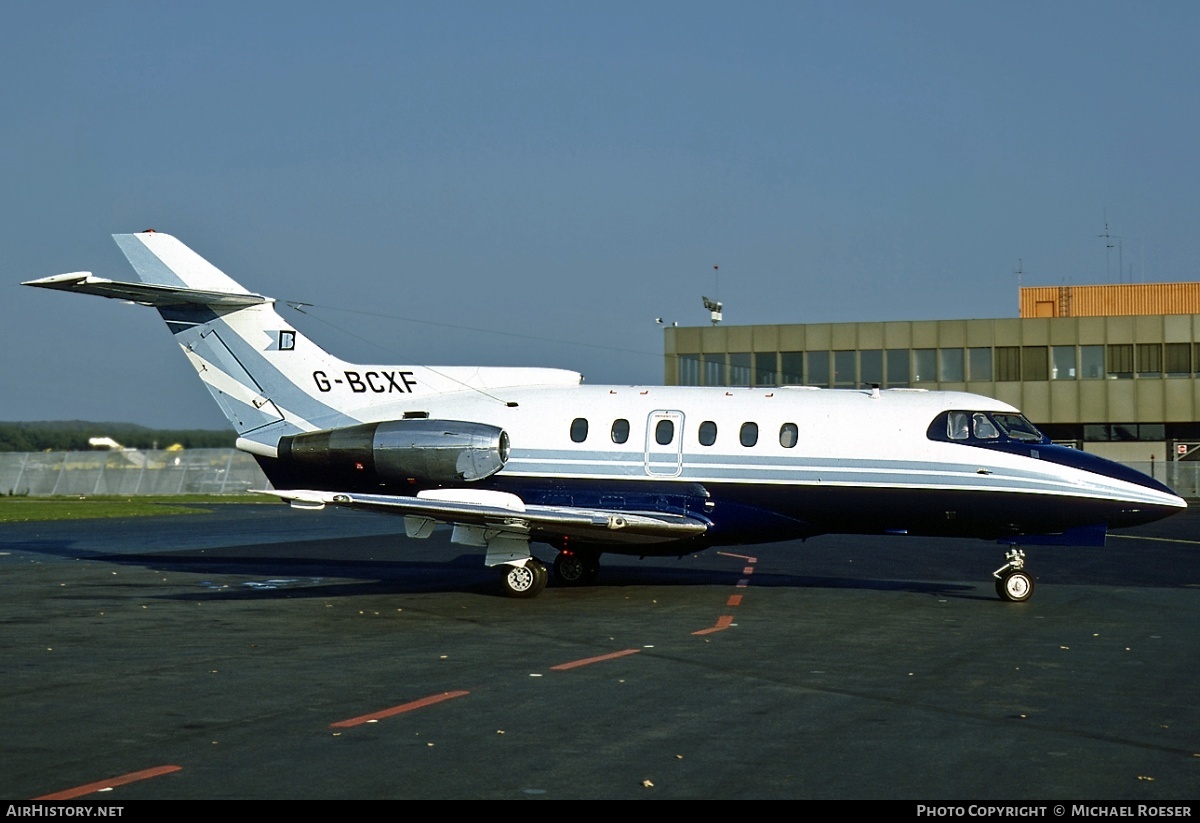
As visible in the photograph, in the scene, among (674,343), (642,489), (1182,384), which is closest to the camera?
(642,489)

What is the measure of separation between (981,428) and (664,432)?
4811mm

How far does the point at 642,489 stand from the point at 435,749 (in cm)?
1098

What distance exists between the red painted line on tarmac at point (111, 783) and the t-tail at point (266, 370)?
43.0 ft

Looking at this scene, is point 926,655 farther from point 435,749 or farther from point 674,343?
point 674,343

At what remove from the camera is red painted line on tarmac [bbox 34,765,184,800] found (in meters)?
7.74

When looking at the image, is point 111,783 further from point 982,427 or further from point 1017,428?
point 1017,428

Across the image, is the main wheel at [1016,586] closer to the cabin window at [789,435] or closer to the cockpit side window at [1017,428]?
the cockpit side window at [1017,428]

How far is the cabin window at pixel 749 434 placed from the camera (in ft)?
65.0

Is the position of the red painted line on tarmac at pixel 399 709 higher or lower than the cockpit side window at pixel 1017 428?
lower

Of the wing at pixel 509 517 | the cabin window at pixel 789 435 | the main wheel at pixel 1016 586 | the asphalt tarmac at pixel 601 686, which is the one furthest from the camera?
the cabin window at pixel 789 435

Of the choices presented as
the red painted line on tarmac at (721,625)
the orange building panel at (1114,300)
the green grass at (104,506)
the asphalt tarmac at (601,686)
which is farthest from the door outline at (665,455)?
the orange building panel at (1114,300)

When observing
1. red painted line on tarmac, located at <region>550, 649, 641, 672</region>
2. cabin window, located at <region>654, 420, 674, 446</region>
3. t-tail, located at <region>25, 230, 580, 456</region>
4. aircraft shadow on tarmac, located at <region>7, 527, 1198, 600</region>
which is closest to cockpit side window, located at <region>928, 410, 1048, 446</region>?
aircraft shadow on tarmac, located at <region>7, 527, 1198, 600</region>
